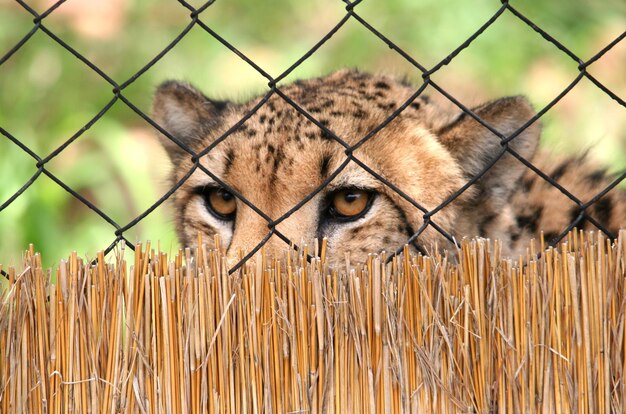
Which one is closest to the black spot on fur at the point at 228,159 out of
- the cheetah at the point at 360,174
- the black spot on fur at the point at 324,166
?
the cheetah at the point at 360,174

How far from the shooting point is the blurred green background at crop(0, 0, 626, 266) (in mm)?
5910

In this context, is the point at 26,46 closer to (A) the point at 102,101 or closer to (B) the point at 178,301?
(A) the point at 102,101

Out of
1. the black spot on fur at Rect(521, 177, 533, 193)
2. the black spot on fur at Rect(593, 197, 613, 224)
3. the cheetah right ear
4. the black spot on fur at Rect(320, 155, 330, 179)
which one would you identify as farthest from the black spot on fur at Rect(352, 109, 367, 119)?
the black spot on fur at Rect(593, 197, 613, 224)

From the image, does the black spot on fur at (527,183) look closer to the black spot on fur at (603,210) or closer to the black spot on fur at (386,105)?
the black spot on fur at (603,210)

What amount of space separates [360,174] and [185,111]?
947mm

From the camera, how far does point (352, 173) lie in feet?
10.1

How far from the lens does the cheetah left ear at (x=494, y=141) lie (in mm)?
3080

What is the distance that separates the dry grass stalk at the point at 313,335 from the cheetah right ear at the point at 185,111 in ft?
4.42

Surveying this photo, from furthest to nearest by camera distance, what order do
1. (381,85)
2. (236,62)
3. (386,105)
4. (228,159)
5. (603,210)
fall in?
(236,62), (603,210), (381,85), (386,105), (228,159)

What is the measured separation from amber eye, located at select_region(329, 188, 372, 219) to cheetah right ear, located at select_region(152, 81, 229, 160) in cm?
74

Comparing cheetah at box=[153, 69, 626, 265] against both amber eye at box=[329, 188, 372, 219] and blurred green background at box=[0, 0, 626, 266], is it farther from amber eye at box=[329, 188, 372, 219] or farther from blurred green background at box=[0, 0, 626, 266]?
blurred green background at box=[0, 0, 626, 266]

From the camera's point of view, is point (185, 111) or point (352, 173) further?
point (185, 111)

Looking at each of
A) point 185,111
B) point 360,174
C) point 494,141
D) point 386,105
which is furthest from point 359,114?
point 185,111

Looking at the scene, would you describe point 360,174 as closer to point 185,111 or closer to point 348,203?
point 348,203
